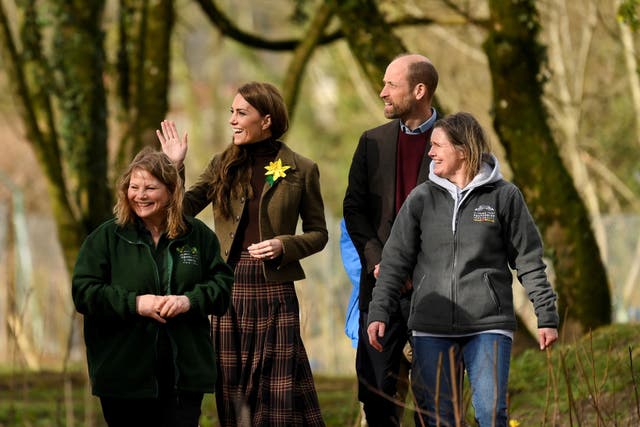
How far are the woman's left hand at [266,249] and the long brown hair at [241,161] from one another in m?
0.26

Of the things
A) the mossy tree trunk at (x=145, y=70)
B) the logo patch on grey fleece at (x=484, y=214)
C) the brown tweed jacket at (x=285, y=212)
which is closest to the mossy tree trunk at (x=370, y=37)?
the mossy tree trunk at (x=145, y=70)

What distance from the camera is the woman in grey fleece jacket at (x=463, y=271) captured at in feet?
17.9

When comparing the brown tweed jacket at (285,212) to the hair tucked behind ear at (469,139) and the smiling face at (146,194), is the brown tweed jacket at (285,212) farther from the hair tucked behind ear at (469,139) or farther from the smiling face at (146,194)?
the hair tucked behind ear at (469,139)

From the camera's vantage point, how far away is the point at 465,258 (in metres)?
5.48

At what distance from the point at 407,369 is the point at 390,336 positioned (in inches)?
21.4

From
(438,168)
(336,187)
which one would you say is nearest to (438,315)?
(438,168)

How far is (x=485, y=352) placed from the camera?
5.39 meters

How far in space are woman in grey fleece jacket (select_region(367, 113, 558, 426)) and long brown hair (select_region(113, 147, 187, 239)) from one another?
0.89 meters

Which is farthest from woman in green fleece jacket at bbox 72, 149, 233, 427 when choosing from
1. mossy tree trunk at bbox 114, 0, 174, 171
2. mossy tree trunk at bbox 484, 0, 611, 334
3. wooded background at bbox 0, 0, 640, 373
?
mossy tree trunk at bbox 114, 0, 174, 171

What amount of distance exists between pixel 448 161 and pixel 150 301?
1.34m

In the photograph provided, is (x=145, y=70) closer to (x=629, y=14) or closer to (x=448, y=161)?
(x=629, y=14)

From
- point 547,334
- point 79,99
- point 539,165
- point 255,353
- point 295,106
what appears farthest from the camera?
point 295,106

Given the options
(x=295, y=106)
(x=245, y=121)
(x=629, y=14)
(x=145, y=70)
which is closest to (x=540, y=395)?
(x=629, y=14)

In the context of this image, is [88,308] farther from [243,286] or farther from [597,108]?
[597,108]
